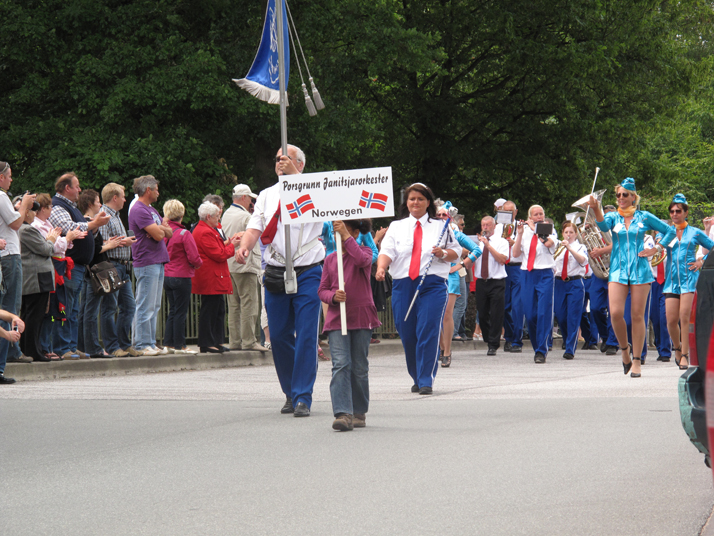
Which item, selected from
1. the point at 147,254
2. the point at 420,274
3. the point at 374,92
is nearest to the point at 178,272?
the point at 147,254

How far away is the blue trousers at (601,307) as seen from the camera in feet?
62.2

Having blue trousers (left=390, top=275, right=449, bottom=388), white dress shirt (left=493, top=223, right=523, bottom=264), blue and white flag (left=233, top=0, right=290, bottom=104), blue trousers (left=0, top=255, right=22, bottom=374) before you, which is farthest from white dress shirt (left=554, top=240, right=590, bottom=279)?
blue trousers (left=0, top=255, right=22, bottom=374)

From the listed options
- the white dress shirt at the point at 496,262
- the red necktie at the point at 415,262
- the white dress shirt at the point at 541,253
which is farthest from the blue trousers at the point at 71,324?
the white dress shirt at the point at 496,262

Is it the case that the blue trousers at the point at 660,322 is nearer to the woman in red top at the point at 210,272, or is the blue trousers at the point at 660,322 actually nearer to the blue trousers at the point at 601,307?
the blue trousers at the point at 601,307

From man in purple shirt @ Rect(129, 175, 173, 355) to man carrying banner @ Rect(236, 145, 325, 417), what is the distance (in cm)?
506

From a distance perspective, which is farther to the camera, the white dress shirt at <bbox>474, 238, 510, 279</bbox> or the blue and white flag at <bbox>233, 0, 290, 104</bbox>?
the white dress shirt at <bbox>474, 238, 510, 279</bbox>

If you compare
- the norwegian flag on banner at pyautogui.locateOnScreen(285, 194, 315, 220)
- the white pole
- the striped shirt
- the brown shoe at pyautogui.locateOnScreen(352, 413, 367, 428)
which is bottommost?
the brown shoe at pyautogui.locateOnScreen(352, 413, 367, 428)

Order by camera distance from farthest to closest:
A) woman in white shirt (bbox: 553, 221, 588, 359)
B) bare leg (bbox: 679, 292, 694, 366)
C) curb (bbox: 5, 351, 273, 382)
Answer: woman in white shirt (bbox: 553, 221, 588, 359), bare leg (bbox: 679, 292, 694, 366), curb (bbox: 5, 351, 273, 382)

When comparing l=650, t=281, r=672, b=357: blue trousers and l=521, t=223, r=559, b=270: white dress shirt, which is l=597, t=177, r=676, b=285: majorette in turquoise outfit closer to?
l=650, t=281, r=672, b=357: blue trousers

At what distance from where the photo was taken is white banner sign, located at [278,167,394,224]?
8422 millimetres

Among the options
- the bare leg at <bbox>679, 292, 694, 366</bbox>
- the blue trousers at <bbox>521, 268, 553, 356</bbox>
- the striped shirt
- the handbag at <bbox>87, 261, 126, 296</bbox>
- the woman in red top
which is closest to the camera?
the striped shirt

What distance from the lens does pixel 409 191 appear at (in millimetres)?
11109

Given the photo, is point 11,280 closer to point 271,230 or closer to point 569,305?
point 271,230

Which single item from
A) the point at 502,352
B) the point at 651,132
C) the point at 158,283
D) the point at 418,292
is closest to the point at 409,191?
the point at 418,292
